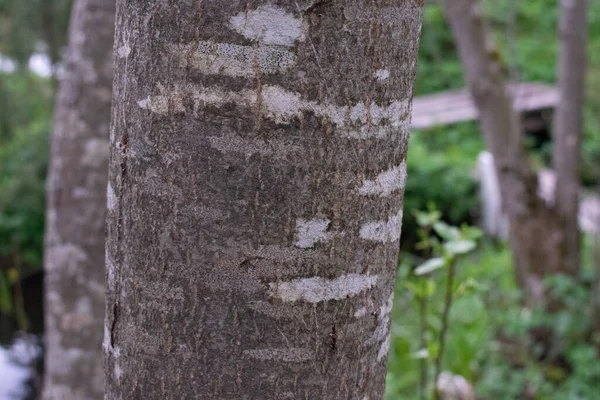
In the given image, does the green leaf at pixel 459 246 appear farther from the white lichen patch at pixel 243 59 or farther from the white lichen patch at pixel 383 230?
the white lichen patch at pixel 243 59

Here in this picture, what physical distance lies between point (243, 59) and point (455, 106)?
37.5 feet

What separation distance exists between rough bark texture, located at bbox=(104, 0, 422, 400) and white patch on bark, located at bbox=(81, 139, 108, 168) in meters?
2.00

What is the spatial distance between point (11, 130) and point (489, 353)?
8.25m

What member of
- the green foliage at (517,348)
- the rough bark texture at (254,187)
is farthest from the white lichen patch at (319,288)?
the green foliage at (517,348)

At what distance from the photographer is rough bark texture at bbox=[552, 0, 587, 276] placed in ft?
14.6

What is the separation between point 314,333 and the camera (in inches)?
32.9

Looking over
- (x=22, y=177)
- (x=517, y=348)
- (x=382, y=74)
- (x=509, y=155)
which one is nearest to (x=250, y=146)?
(x=382, y=74)

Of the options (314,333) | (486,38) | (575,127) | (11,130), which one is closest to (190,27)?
(314,333)

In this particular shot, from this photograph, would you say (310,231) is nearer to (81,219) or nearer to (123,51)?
(123,51)

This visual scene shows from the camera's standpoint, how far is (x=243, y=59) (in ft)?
2.52

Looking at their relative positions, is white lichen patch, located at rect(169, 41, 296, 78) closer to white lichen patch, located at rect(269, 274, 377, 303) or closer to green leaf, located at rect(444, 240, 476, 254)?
white lichen patch, located at rect(269, 274, 377, 303)

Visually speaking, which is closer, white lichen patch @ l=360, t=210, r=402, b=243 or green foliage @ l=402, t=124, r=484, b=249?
white lichen patch @ l=360, t=210, r=402, b=243

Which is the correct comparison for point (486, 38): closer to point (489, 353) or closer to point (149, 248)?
point (489, 353)

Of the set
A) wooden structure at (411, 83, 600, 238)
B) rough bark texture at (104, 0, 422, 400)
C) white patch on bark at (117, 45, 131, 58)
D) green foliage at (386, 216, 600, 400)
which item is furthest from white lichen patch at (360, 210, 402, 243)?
wooden structure at (411, 83, 600, 238)
